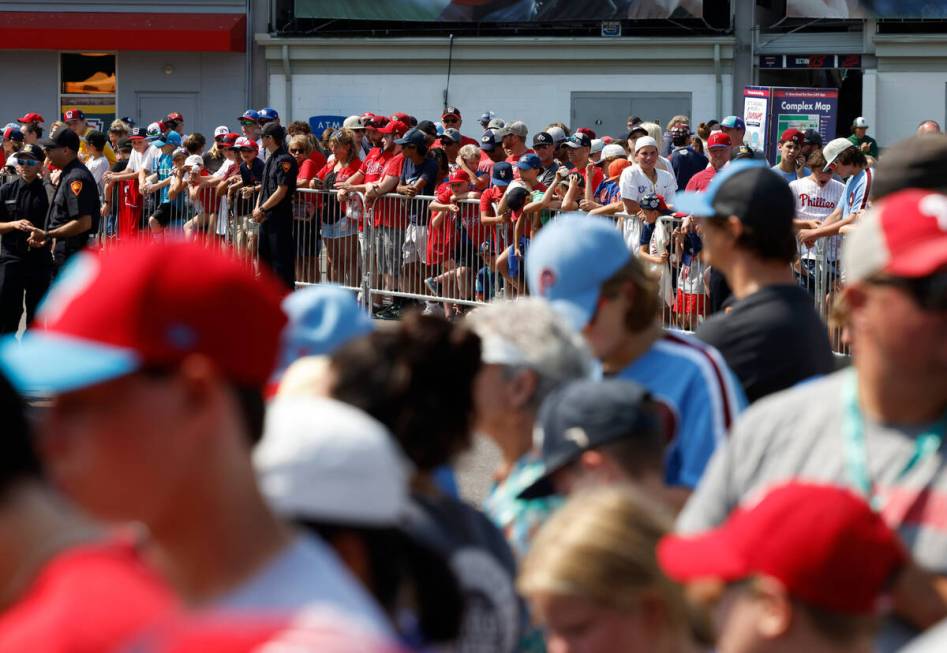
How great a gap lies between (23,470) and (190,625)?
1.04 meters

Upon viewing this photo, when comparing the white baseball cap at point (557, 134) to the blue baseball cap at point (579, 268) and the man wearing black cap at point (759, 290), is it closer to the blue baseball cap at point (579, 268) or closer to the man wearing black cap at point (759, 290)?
the man wearing black cap at point (759, 290)

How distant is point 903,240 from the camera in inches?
109

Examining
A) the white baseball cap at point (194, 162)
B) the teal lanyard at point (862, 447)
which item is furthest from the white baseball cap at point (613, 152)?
the teal lanyard at point (862, 447)

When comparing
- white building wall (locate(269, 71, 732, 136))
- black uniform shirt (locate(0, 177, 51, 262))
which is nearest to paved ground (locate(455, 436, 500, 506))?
black uniform shirt (locate(0, 177, 51, 262))

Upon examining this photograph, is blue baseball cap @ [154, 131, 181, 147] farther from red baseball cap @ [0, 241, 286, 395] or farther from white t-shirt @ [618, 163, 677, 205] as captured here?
red baseball cap @ [0, 241, 286, 395]

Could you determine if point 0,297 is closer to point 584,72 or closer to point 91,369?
point 91,369

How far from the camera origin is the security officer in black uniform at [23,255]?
11391 mm

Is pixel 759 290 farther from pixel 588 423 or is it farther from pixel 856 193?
pixel 856 193

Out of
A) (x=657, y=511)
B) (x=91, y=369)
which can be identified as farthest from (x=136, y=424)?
(x=657, y=511)

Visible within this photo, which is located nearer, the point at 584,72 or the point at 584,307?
the point at 584,307

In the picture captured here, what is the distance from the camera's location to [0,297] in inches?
446

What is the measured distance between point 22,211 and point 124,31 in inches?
847

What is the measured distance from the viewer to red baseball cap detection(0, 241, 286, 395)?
1779mm

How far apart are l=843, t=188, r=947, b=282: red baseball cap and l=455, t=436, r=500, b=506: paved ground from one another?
5.07 metres
